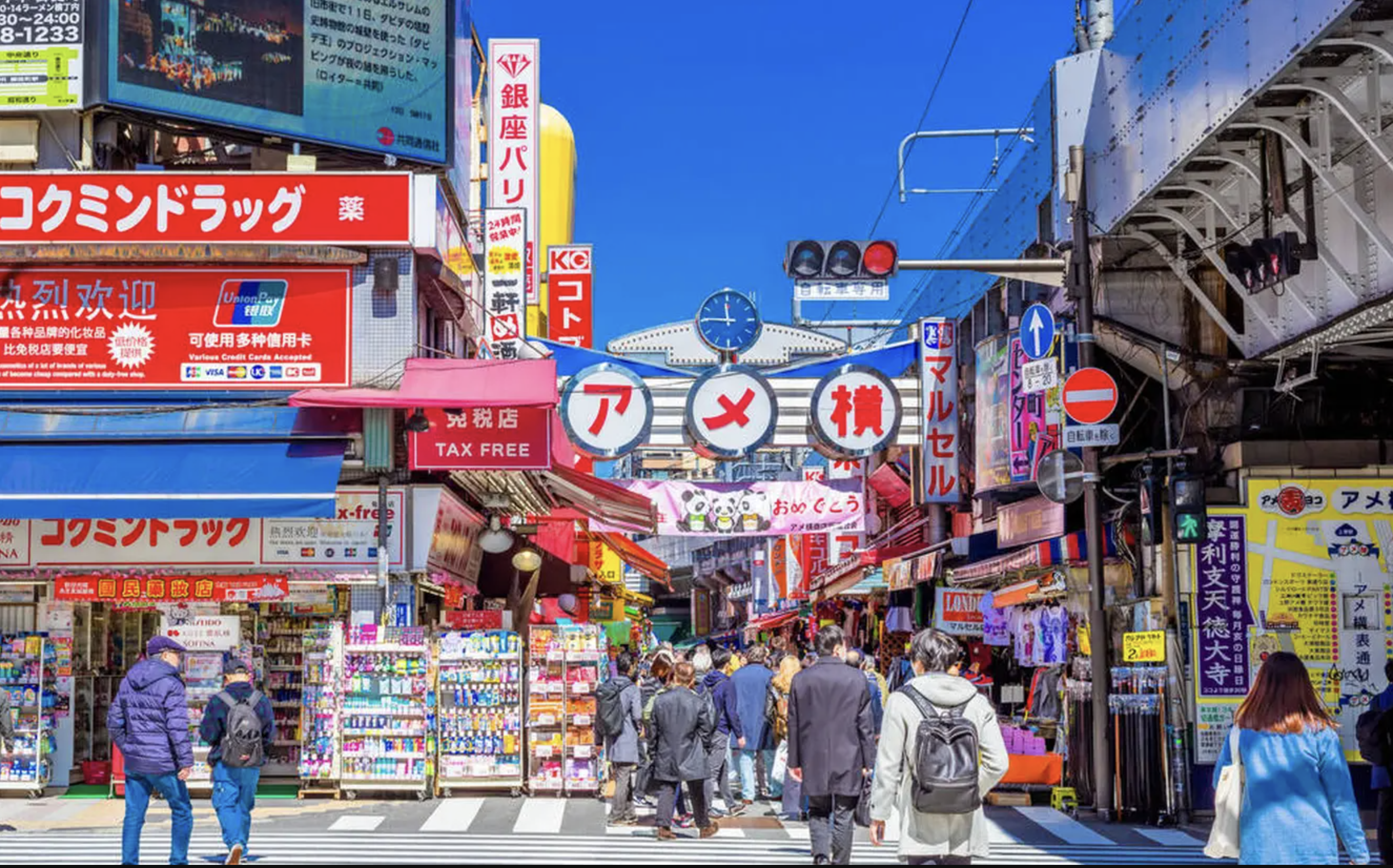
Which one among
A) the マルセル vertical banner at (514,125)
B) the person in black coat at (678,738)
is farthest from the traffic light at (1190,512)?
the マルセル vertical banner at (514,125)

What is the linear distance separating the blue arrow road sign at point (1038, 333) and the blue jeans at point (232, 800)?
10.4 metres

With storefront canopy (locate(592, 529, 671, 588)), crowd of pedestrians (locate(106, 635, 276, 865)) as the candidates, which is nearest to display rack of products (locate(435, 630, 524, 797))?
crowd of pedestrians (locate(106, 635, 276, 865))

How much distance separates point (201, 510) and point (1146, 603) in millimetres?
10448

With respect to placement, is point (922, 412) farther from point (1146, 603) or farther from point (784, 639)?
point (784, 639)

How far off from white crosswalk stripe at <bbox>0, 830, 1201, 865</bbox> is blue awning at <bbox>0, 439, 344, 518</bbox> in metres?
3.47

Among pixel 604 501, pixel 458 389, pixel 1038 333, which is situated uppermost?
pixel 1038 333

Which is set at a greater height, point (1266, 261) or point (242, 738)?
point (1266, 261)

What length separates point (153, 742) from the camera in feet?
42.5

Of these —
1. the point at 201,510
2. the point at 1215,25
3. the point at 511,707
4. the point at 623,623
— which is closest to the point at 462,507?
the point at 511,707

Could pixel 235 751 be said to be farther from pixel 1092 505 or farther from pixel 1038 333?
pixel 1038 333

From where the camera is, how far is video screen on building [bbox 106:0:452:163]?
20.7 metres

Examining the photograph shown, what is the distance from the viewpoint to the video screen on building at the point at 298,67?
2066 centimetres

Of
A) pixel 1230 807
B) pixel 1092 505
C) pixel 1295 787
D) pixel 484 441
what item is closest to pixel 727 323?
pixel 484 441

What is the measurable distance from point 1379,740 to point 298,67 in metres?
14.9
